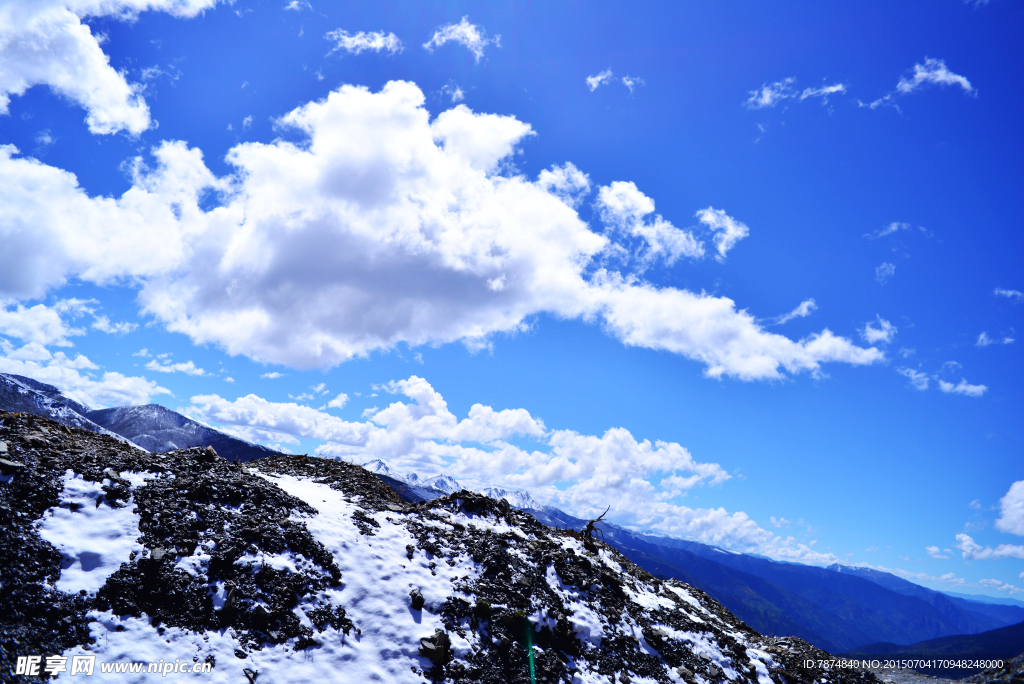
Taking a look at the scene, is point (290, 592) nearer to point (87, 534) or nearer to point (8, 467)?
point (87, 534)

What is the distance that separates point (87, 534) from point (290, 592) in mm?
6384

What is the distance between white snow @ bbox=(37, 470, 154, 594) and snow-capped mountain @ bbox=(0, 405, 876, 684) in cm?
5

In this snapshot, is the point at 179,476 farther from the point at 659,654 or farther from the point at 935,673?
the point at 935,673

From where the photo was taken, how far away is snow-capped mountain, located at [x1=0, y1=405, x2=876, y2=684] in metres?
12.5

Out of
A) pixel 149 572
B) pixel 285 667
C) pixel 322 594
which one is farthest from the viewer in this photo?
pixel 322 594

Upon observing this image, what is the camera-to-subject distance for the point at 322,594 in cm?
1598

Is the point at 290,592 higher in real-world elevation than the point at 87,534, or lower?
lower

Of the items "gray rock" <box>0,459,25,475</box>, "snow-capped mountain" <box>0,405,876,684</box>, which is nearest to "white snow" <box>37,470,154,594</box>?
"snow-capped mountain" <box>0,405,876,684</box>

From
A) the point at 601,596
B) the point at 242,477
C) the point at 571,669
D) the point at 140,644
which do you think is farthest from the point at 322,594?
the point at 601,596

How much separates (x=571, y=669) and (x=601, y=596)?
5892 millimetres

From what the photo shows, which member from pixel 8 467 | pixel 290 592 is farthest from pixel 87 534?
pixel 290 592

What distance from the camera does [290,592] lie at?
1540 centimetres

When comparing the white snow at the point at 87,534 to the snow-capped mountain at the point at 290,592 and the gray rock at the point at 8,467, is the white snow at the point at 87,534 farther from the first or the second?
the gray rock at the point at 8,467

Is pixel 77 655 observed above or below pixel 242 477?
below
